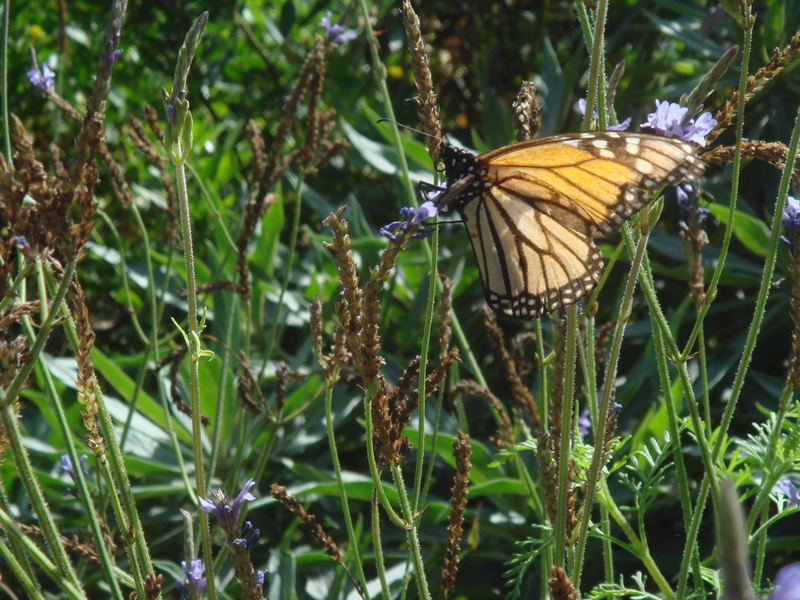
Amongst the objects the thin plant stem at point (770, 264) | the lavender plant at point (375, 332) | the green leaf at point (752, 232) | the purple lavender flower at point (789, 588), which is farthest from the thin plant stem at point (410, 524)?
the green leaf at point (752, 232)

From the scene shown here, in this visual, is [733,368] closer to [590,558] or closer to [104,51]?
[590,558]

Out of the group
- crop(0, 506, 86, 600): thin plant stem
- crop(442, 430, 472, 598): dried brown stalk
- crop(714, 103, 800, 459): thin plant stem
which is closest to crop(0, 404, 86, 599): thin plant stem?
crop(0, 506, 86, 600): thin plant stem

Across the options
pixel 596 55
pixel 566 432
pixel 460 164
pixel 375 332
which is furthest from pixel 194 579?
pixel 460 164

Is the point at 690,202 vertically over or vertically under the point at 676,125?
under

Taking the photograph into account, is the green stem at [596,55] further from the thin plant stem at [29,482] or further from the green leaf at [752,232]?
the green leaf at [752,232]

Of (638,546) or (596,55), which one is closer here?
(596,55)

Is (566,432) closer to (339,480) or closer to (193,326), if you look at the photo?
(339,480)

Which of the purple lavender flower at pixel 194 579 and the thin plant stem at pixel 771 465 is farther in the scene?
the thin plant stem at pixel 771 465

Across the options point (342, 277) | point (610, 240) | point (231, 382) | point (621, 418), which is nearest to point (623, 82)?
point (610, 240)
